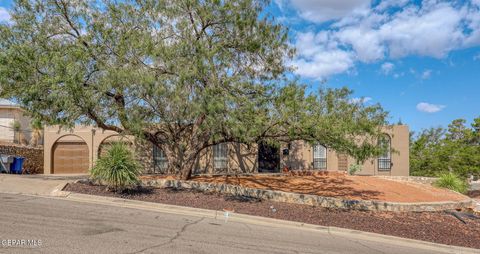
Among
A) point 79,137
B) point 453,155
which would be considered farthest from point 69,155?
point 453,155

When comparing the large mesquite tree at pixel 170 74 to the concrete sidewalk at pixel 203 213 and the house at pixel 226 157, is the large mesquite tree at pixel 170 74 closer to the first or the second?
the concrete sidewalk at pixel 203 213

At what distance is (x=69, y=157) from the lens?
2236cm

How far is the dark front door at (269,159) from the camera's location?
22438 millimetres

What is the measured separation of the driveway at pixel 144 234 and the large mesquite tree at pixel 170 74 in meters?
2.89

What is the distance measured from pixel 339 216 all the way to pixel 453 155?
1832 centimetres

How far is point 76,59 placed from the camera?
449 inches

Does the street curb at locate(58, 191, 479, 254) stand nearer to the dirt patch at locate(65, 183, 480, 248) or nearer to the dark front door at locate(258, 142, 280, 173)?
the dirt patch at locate(65, 183, 480, 248)

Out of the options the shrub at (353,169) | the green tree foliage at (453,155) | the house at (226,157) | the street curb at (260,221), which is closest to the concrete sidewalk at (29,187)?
the street curb at (260,221)

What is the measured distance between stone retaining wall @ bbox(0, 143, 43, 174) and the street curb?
43.6 feet

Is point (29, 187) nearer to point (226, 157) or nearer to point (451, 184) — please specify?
point (226, 157)

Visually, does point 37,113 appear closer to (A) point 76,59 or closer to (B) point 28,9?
(A) point 76,59

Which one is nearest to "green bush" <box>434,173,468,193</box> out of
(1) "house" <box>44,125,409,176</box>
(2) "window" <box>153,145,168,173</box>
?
(1) "house" <box>44,125,409,176</box>

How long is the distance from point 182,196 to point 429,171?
23.7m

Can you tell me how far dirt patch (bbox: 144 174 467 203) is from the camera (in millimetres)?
14469
